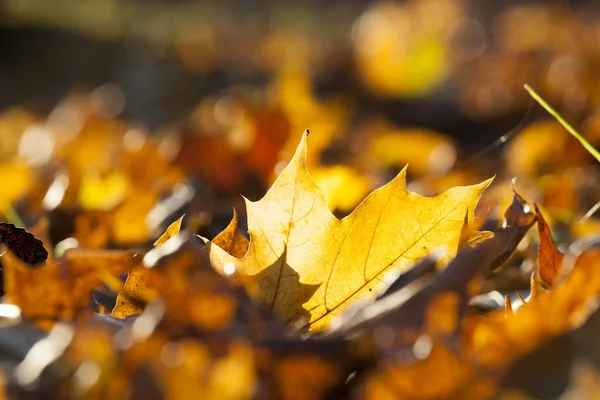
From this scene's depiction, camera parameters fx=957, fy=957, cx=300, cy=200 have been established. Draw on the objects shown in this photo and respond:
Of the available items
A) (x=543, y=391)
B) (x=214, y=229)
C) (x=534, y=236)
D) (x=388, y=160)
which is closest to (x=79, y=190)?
(x=214, y=229)

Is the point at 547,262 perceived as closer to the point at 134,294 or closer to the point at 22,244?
the point at 134,294

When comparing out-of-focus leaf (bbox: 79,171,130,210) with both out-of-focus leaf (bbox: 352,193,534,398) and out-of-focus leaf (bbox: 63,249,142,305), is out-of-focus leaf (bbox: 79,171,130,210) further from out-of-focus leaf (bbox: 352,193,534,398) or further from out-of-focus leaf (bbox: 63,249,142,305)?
out-of-focus leaf (bbox: 352,193,534,398)

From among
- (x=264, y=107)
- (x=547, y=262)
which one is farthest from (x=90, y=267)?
(x=264, y=107)

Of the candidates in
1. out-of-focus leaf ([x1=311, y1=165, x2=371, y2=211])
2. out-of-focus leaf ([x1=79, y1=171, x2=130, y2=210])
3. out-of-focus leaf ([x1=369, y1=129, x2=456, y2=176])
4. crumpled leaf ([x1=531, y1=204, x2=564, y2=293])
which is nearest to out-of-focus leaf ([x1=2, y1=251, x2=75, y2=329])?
crumpled leaf ([x1=531, y1=204, x2=564, y2=293])

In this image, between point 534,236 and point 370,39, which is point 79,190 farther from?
point 370,39

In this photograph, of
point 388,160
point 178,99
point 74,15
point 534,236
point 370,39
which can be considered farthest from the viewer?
point 74,15
